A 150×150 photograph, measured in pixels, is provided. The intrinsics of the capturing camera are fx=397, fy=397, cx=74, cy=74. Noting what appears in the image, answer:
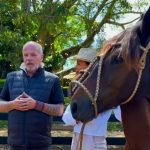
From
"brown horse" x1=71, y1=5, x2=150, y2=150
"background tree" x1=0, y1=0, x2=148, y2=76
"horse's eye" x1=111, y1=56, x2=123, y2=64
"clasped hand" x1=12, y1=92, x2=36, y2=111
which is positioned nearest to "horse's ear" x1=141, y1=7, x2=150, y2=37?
"brown horse" x1=71, y1=5, x2=150, y2=150

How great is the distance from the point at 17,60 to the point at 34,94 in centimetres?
408

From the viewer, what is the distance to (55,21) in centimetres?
641

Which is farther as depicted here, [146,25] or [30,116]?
[30,116]

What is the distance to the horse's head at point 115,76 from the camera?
5.96 feet

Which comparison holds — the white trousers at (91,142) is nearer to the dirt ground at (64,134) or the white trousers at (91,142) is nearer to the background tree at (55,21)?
the dirt ground at (64,134)

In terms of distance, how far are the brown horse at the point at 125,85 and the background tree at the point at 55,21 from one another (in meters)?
4.47

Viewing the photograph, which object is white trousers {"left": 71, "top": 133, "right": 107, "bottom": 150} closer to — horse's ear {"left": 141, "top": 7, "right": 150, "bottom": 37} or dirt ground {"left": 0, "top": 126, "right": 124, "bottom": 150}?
horse's ear {"left": 141, "top": 7, "right": 150, "bottom": 37}

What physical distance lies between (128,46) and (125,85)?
18 centimetres

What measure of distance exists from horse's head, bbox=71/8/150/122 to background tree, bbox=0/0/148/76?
4.47m

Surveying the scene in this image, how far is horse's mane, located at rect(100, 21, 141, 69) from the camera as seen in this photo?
1798mm

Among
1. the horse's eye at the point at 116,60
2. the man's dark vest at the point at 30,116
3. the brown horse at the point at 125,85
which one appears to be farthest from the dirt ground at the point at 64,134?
the horse's eye at the point at 116,60

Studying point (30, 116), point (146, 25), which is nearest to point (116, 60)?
point (146, 25)

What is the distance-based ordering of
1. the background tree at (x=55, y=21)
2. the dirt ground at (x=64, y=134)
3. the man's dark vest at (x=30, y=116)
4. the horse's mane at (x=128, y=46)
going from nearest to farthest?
1. the horse's mane at (x=128, y=46)
2. the man's dark vest at (x=30, y=116)
3. the dirt ground at (x=64, y=134)
4. the background tree at (x=55, y=21)

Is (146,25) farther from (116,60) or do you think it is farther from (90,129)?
(90,129)
